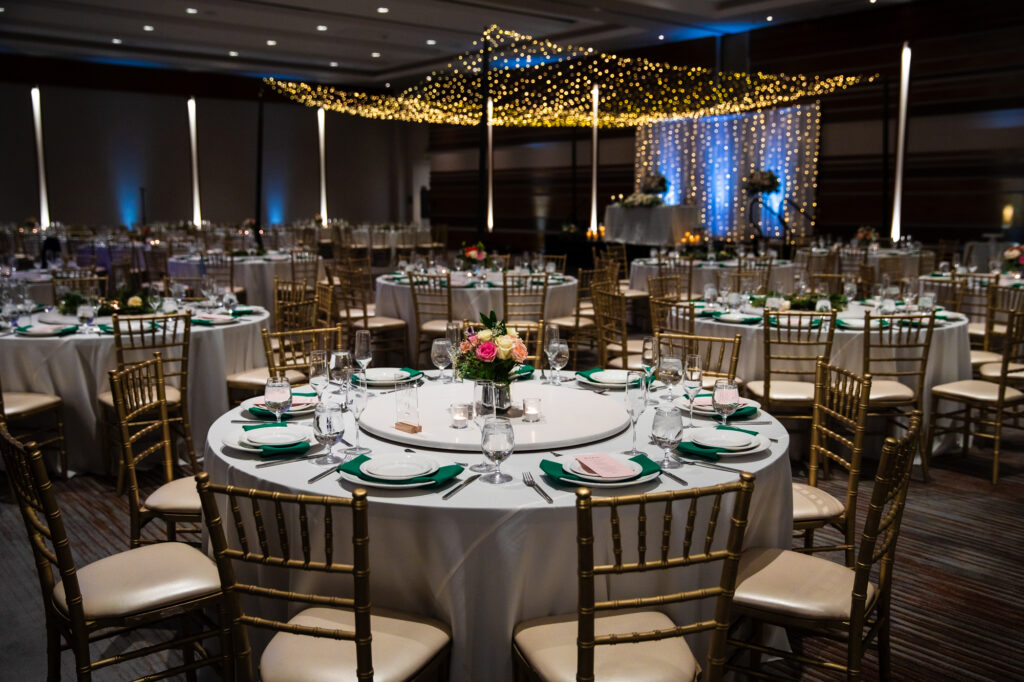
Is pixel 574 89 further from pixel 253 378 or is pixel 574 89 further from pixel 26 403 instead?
pixel 26 403

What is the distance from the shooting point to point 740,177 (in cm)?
1467

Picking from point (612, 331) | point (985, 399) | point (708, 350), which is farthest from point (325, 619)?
point (985, 399)

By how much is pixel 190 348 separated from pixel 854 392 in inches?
148

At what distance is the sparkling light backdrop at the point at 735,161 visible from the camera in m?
13.6

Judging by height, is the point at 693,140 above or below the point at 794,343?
above

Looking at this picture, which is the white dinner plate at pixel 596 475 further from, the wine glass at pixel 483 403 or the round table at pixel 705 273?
the round table at pixel 705 273

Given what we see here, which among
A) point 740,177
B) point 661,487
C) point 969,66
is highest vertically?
point 969,66

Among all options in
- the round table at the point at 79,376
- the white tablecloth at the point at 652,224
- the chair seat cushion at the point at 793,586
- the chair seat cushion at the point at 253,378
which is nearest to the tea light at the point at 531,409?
the chair seat cushion at the point at 793,586

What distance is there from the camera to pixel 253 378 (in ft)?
16.8

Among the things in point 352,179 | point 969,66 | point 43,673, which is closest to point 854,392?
point 43,673

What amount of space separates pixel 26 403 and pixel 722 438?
382 cm

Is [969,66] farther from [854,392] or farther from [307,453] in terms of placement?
[307,453]

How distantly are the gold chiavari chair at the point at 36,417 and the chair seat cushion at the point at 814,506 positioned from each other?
3.71 meters

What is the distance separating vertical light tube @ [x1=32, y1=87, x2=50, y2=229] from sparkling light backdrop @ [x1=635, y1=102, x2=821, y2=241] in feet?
37.7
